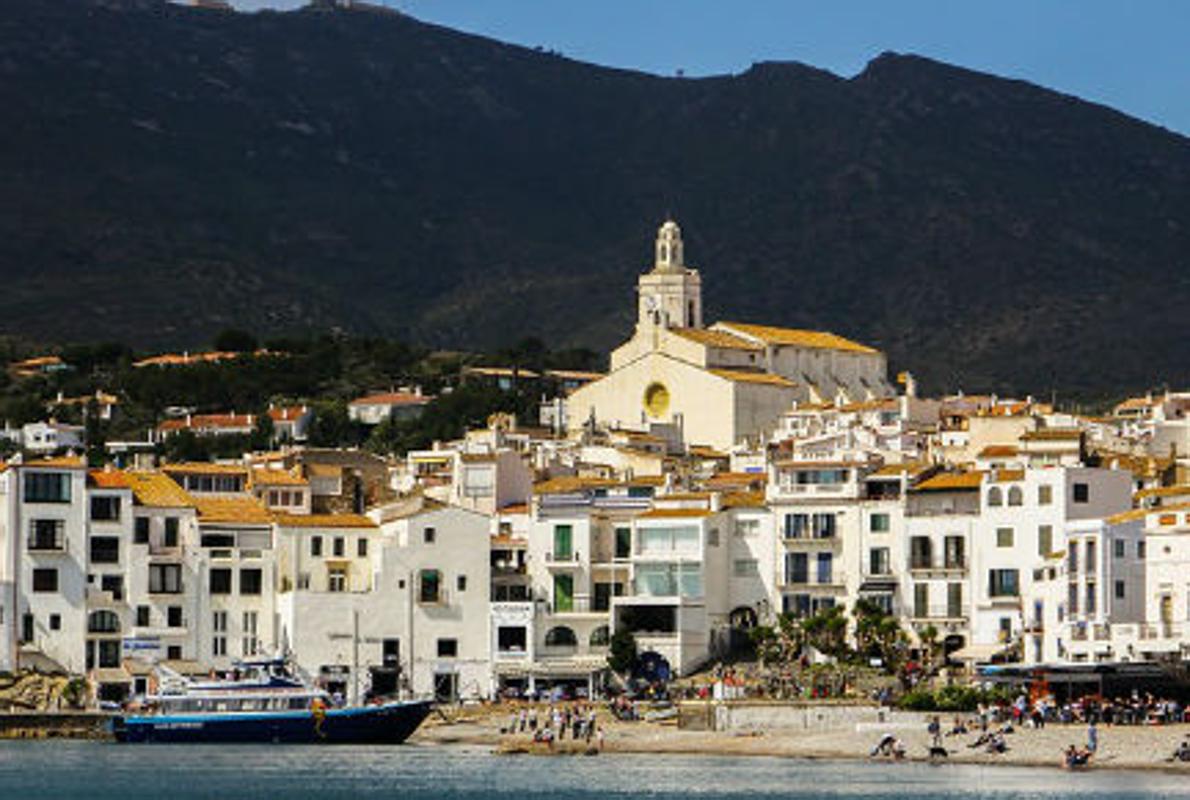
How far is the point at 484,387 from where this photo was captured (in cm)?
17262

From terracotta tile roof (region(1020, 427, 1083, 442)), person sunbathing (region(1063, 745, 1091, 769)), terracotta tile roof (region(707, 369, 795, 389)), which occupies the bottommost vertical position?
person sunbathing (region(1063, 745, 1091, 769))

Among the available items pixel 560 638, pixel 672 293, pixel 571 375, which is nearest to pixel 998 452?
pixel 560 638

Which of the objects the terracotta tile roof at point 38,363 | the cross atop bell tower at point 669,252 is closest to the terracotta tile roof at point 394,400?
the cross atop bell tower at point 669,252

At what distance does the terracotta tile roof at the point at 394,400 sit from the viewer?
167250 mm

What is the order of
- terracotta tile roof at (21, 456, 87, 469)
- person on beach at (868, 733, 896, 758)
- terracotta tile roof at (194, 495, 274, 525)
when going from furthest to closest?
terracotta tile roof at (194, 495, 274, 525), terracotta tile roof at (21, 456, 87, 469), person on beach at (868, 733, 896, 758)

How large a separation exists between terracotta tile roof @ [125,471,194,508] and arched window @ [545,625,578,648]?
13.2m

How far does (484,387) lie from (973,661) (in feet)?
240

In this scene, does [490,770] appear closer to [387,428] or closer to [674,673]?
[674,673]

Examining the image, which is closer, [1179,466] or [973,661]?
[973,661]

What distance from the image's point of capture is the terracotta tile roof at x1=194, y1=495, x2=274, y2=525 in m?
111

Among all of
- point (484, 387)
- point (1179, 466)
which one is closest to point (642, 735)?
point (1179, 466)

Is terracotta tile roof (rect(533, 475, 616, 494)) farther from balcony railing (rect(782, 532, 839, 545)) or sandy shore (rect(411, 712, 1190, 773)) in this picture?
sandy shore (rect(411, 712, 1190, 773))

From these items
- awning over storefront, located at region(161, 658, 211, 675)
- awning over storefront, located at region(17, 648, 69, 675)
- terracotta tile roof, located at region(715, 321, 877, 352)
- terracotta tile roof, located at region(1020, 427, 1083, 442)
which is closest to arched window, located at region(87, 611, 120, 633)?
awning over storefront, located at region(17, 648, 69, 675)

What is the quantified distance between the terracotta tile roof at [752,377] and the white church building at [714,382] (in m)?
0.11
